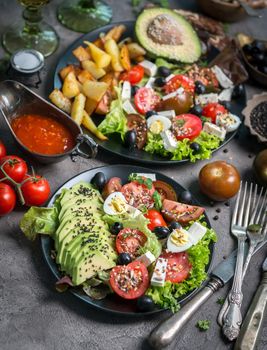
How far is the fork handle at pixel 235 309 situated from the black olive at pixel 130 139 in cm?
90

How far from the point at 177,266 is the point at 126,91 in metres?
1.31

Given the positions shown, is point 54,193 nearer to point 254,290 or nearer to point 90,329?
point 90,329

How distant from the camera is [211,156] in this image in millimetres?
3643

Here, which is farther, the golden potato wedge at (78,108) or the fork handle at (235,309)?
the golden potato wedge at (78,108)

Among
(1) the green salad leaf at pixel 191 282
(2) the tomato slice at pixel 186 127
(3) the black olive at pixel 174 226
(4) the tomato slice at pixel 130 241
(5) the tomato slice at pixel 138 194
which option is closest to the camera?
(1) the green salad leaf at pixel 191 282

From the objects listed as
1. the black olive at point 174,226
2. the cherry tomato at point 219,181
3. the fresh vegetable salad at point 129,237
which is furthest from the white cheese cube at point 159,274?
the cherry tomato at point 219,181

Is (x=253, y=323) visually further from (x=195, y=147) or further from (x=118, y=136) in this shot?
(x=118, y=136)

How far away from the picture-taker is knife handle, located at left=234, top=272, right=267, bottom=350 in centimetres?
273

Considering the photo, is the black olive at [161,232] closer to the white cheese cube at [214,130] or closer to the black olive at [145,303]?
the black olive at [145,303]

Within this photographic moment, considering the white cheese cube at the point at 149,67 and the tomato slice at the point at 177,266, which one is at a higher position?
the white cheese cube at the point at 149,67

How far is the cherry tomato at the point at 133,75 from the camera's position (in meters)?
3.80

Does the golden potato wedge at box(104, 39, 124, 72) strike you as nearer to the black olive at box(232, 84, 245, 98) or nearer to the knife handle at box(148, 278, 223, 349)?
the black olive at box(232, 84, 245, 98)

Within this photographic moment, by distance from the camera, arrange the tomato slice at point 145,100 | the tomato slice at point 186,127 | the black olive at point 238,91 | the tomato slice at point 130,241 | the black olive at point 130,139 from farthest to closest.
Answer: the black olive at point 238,91 → the tomato slice at point 145,100 → the tomato slice at point 186,127 → the black olive at point 130,139 → the tomato slice at point 130,241

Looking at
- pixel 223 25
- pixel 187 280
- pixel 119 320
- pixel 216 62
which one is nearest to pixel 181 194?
pixel 187 280
